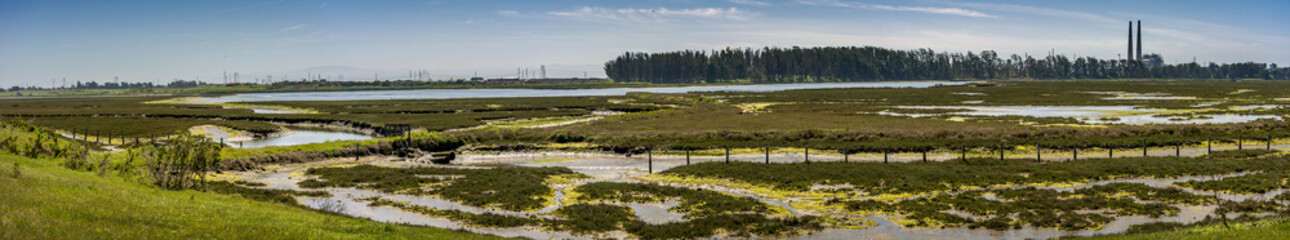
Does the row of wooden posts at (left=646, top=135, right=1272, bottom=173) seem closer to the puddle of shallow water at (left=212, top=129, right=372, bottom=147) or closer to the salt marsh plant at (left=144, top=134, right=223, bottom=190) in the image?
the salt marsh plant at (left=144, top=134, right=223, bottom=190)

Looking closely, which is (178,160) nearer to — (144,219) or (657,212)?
(144,219)

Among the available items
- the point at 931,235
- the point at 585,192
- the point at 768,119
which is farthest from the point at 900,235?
the point at 768,119

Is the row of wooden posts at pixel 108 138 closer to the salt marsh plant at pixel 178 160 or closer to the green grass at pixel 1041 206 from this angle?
the salt marsh plant at pixel 178 160

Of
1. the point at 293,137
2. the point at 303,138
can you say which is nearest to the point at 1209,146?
the point at 303,138

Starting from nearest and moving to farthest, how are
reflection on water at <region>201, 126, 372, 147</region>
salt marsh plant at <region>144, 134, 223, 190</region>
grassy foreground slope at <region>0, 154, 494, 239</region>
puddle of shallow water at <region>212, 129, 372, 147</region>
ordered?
grassy foreground slope at <region>0, 154, 494, 239</region> < salt marsh plant at <region>144, 134, 223, 190</region> < puddle of shallow water at <region>212, 129, 372, 147</region> < reflection on water at <region>201, 126, 372, 147</region>

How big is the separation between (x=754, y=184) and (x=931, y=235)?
11.8m

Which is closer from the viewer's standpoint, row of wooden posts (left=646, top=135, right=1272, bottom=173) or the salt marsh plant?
the salt marsh plant

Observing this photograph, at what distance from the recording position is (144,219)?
693 inches

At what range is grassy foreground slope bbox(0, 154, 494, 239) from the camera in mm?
15227

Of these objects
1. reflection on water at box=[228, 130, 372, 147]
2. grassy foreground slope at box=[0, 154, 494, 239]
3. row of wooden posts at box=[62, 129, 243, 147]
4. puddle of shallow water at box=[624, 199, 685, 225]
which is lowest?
puddle of shallow water at box=[624, 199, 685, 225]

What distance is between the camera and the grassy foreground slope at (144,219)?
15.2 meters

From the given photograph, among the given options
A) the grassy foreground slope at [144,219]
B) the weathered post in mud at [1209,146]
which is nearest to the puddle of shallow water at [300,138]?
the grassy foreground slope at [144,219]

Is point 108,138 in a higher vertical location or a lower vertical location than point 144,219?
lower

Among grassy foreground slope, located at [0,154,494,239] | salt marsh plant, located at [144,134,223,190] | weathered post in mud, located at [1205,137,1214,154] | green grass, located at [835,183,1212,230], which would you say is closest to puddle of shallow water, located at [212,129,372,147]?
salt marsh plant, located at [144,134,223,190]
